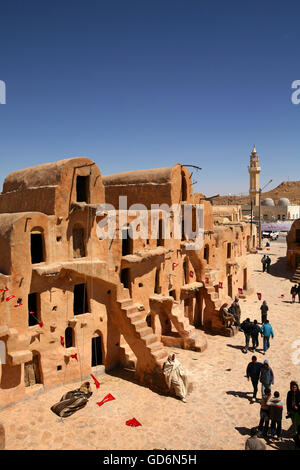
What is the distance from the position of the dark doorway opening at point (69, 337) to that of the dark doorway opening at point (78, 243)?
3076 mm

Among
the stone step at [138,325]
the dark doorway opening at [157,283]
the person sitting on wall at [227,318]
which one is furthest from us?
the person sitting on wall at [227,318]

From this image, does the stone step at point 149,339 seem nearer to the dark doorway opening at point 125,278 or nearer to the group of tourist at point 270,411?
the dark doorway opening at point 125,278

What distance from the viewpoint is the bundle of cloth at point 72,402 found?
39.5 ft

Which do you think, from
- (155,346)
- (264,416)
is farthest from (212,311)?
(264,416)

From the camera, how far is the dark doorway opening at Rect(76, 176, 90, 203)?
1512 cm

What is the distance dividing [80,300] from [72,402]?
430 cm

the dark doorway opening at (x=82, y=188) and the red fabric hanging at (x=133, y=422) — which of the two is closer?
the red fabric hanging at (x=133, y=422)

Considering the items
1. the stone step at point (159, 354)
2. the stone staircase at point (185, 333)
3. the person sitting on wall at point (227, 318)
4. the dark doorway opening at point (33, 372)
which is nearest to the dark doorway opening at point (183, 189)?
the stone staircase at point (185, 333)

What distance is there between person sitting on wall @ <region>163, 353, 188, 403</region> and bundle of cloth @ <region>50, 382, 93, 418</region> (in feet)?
10.1

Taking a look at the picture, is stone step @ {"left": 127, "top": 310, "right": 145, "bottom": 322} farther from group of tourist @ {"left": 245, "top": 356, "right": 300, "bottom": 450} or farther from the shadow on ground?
group of tourist @ {"left": 245, "top": 356, "right": 300, "bottom": 450}

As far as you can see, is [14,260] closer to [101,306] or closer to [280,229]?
[101,306]

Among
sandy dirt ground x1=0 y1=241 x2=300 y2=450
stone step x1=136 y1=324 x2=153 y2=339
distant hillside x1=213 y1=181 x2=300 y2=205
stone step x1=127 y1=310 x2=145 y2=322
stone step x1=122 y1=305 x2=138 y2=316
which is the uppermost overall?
distant hillside x1=213 y1=181 x2=300 y2=205

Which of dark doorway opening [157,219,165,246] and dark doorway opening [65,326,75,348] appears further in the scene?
dark doorway opening [157,219,165,246]

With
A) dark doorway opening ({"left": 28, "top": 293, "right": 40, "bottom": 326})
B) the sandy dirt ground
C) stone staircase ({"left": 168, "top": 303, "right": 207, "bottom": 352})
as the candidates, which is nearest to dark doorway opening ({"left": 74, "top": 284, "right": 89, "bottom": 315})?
dark doorway opening ({"left": 28, "top": 293, "right": 40, "bottom": 326})
